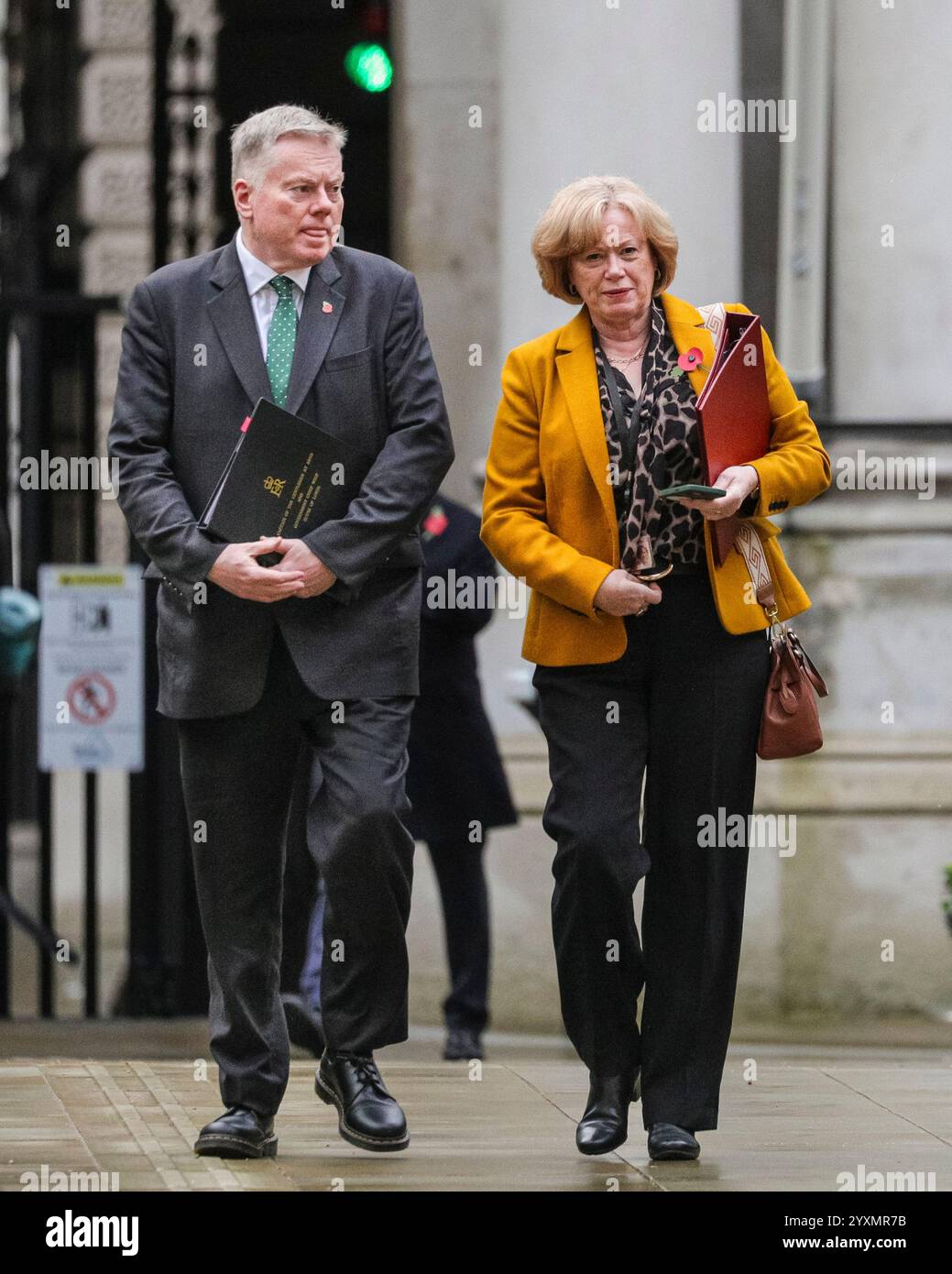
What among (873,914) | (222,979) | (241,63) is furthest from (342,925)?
(241,63)

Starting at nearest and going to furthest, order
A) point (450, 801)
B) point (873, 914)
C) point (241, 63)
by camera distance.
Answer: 1. point (450, 801)
2. point (873, 914)
3. point (241, 63)

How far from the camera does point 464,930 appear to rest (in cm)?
719

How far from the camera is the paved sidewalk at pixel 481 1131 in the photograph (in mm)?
4453

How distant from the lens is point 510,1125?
16.8ft

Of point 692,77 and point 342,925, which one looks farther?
point 692,77

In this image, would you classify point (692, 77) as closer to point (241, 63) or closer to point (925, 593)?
point (925, 593)

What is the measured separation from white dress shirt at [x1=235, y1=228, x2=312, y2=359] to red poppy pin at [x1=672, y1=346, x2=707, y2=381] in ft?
2.39

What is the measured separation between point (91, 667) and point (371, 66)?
2429mm

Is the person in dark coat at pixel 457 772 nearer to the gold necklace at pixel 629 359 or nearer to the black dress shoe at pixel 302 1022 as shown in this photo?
the black dress shoe at pixel 302 1022

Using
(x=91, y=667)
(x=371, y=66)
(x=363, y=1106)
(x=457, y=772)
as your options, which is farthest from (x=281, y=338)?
(x=371, y=66)

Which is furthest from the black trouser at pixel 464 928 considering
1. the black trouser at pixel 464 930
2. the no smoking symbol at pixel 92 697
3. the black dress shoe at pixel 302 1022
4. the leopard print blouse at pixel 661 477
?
the leopard print blouse at pixel 661 477

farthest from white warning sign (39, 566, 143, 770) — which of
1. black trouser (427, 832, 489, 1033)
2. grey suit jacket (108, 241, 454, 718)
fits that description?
grey suit jacket (108, 241, 454, 718)

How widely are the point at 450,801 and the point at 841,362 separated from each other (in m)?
2.11

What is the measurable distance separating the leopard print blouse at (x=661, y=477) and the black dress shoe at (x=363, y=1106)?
1.08m
